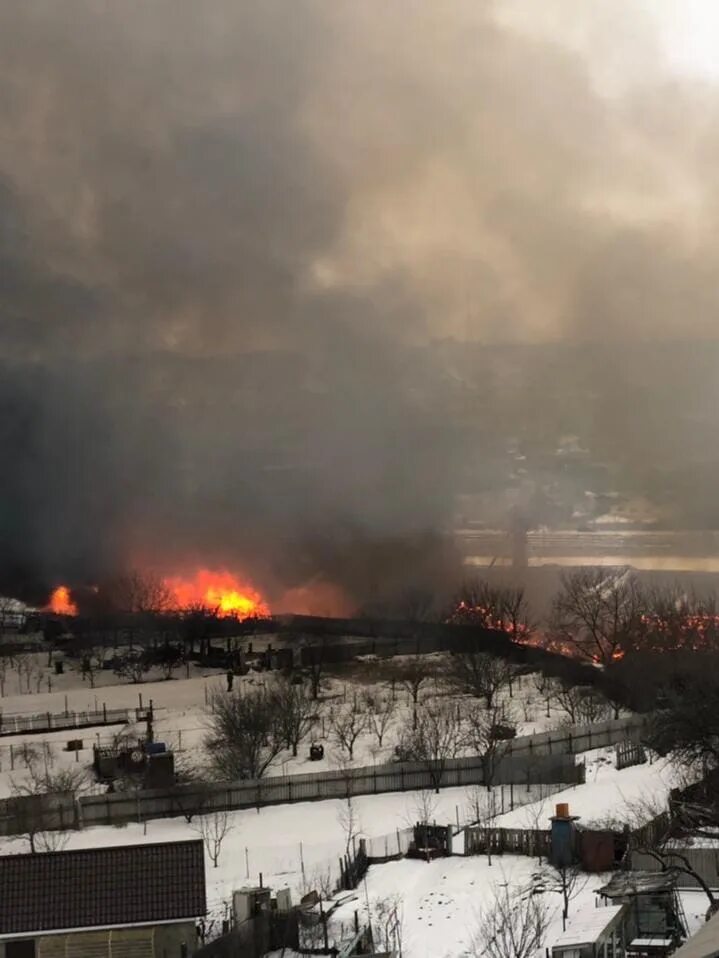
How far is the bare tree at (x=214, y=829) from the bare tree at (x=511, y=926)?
653 cm

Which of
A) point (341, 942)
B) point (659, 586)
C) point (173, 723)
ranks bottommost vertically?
point (341, 942)

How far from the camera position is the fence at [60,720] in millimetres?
33031

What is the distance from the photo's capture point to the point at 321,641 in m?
43.8

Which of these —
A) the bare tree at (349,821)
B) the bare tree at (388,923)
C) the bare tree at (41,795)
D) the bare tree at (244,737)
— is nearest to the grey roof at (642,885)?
the bare tree at (388,923)

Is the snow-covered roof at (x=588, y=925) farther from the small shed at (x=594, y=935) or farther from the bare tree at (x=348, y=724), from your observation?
the bare tree at (x=348, y=724)

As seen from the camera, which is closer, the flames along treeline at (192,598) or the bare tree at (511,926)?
the bare tree at (511,926)

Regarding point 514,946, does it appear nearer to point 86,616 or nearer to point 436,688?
point 436,688

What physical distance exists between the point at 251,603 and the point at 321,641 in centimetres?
1078

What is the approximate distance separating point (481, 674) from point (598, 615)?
1065cm

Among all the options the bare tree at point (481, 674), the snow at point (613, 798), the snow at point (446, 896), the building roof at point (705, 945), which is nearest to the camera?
the building roof at point (705, 945)

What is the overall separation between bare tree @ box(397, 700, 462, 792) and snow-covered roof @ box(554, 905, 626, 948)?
1067 centimetres

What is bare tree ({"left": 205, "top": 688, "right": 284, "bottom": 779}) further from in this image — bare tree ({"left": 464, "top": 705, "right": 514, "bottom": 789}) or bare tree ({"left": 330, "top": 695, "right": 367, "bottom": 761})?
bare tree ({"left": 464, "top": 705, "right": 514, "bottom": 789})

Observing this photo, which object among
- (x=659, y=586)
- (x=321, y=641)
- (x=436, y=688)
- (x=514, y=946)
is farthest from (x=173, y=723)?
(x=659, y=586)

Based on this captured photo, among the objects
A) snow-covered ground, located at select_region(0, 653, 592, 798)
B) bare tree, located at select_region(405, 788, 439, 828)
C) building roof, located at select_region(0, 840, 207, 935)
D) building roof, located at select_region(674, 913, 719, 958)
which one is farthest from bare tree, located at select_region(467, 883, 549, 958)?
snow-covered ground, located at select_region(0, 653, 592, 798)
